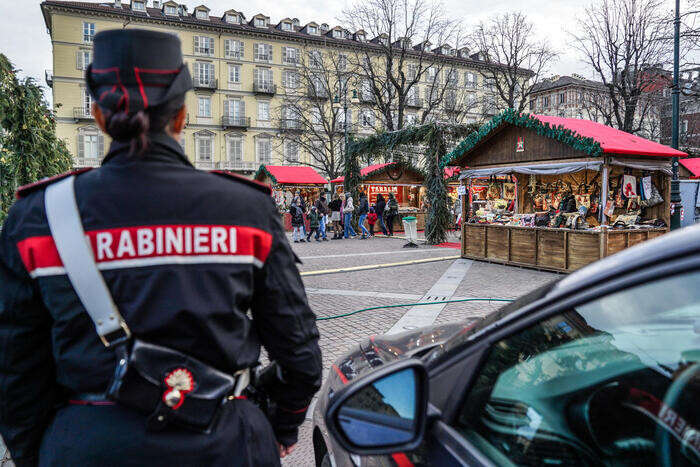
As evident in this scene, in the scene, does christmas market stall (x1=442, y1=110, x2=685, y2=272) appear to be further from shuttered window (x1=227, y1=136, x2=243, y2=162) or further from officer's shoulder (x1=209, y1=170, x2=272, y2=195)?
shuttered window (x1=227, y1=136, x2=243, y2=162)

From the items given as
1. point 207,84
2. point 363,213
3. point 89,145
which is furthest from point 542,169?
point 89,145

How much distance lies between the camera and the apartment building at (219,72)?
1785 inches

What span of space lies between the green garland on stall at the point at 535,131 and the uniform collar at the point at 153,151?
9.96m

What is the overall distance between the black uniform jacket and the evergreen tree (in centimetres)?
596

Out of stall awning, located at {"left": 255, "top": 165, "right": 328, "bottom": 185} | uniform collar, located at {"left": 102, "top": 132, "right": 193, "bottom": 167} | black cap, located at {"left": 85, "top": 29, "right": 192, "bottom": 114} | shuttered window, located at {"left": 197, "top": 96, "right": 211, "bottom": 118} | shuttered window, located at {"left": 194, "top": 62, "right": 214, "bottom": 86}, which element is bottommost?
uniform collar, located at {"left": 102, "top": 132, "right": 193, "bottom": 167}

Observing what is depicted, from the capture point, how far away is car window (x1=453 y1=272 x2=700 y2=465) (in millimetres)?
1092

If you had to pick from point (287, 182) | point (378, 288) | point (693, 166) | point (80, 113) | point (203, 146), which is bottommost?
point (378, 288)

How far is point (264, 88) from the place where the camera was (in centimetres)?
5247

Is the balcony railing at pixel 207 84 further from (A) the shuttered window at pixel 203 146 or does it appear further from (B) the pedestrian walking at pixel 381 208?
(B) the pedestrian walking at pixel 381 208

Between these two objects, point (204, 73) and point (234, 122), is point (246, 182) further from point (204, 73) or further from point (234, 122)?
point (204, 73)

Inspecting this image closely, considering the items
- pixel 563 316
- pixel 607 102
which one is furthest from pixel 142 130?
pixel 607 102

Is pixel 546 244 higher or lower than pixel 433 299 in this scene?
higher

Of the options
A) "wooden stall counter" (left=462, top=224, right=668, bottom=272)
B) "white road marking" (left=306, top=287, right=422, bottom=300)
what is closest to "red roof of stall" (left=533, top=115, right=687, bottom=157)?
"wooden stall counter" (left=462, top=224, right=668, bottom=272)

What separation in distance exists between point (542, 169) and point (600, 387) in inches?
420
